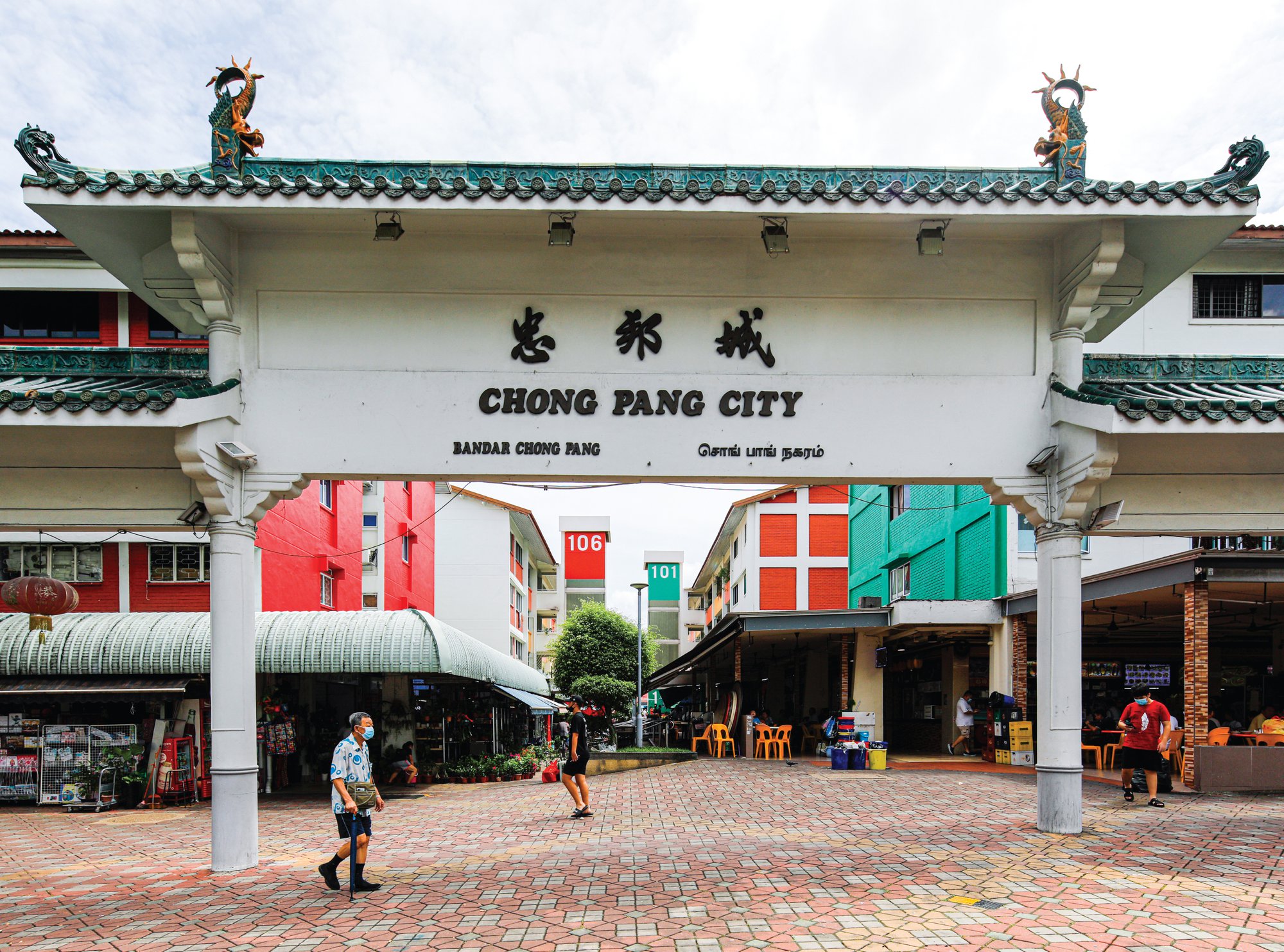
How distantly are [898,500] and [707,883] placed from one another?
2324 cm

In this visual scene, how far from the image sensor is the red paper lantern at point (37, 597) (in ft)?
41.0

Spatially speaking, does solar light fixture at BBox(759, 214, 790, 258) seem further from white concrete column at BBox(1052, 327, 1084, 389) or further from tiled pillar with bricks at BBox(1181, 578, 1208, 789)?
tiled pillar with bricks at BBox(1181, 578, 1208, 789)

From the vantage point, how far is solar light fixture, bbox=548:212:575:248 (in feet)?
31.9

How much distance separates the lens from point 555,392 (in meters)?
10.2

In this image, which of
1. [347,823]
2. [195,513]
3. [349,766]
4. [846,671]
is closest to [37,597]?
[195,513]

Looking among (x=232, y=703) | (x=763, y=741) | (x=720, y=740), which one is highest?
(x=232, y=703)

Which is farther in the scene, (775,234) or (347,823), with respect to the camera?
(775,234)

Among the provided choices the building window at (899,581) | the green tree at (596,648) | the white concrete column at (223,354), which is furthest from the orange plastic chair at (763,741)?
the green tree at (596,648)

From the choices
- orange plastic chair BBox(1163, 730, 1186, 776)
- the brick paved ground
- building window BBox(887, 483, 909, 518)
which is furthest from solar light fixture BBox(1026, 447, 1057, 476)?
building window BBox(887, 483, 909, 518)

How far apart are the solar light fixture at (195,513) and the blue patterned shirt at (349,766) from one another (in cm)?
278

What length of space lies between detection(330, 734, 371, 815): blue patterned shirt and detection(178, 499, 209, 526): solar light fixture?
2784 millimetres

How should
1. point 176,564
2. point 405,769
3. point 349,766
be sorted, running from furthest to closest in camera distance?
point 405,769, point 176,564, point 349,766

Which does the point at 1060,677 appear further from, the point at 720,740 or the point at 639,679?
the point at 639,679

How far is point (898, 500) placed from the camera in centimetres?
3097
